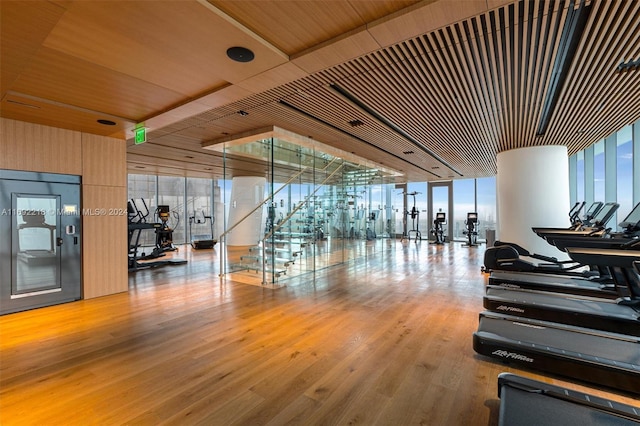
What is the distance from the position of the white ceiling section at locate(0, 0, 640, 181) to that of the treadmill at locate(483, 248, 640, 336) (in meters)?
1.99

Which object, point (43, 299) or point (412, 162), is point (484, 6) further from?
point (412, 162)

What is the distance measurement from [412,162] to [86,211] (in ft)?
27.5

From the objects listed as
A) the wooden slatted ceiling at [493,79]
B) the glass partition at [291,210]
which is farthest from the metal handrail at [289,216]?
the wooden slatted ceiling at [493,79]

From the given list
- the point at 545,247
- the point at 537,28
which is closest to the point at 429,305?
the point at 537,28

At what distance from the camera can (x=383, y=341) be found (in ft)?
10.6

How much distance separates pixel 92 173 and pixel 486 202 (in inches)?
582

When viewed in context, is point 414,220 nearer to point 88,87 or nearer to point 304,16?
point 304,16

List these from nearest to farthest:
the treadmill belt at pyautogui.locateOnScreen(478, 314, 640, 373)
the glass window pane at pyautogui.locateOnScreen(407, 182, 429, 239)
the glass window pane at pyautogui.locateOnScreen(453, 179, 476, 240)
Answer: the treadmill belt at pyautogui.locateOnScreen(478, 314, 640, 373) → the glass window pane at pyautogui.locateOnScreen(453, 179, 476, 240) → the glass window pane at pyautogui.locateOnScreen(407, 182, 429, 239)

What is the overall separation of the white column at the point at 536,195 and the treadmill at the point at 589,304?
3.05 metres

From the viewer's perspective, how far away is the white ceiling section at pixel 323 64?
223 cm

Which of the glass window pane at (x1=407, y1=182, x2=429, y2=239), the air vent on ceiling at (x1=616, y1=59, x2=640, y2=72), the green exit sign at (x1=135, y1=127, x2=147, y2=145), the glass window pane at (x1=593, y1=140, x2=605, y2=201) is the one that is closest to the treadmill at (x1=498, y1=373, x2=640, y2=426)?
the air vent on ceiling at (x1=616, y1=59, x2=640, y2=72)

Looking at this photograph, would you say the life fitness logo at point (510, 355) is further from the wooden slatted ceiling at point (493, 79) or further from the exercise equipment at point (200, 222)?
the exercise equipment at point (200, 222)

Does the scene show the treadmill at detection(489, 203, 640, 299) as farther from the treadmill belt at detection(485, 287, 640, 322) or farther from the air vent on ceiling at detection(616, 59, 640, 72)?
the air vent on ceiling at detection(616, 59, 640, 72)

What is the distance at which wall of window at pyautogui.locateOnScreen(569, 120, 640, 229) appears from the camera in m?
5.70
